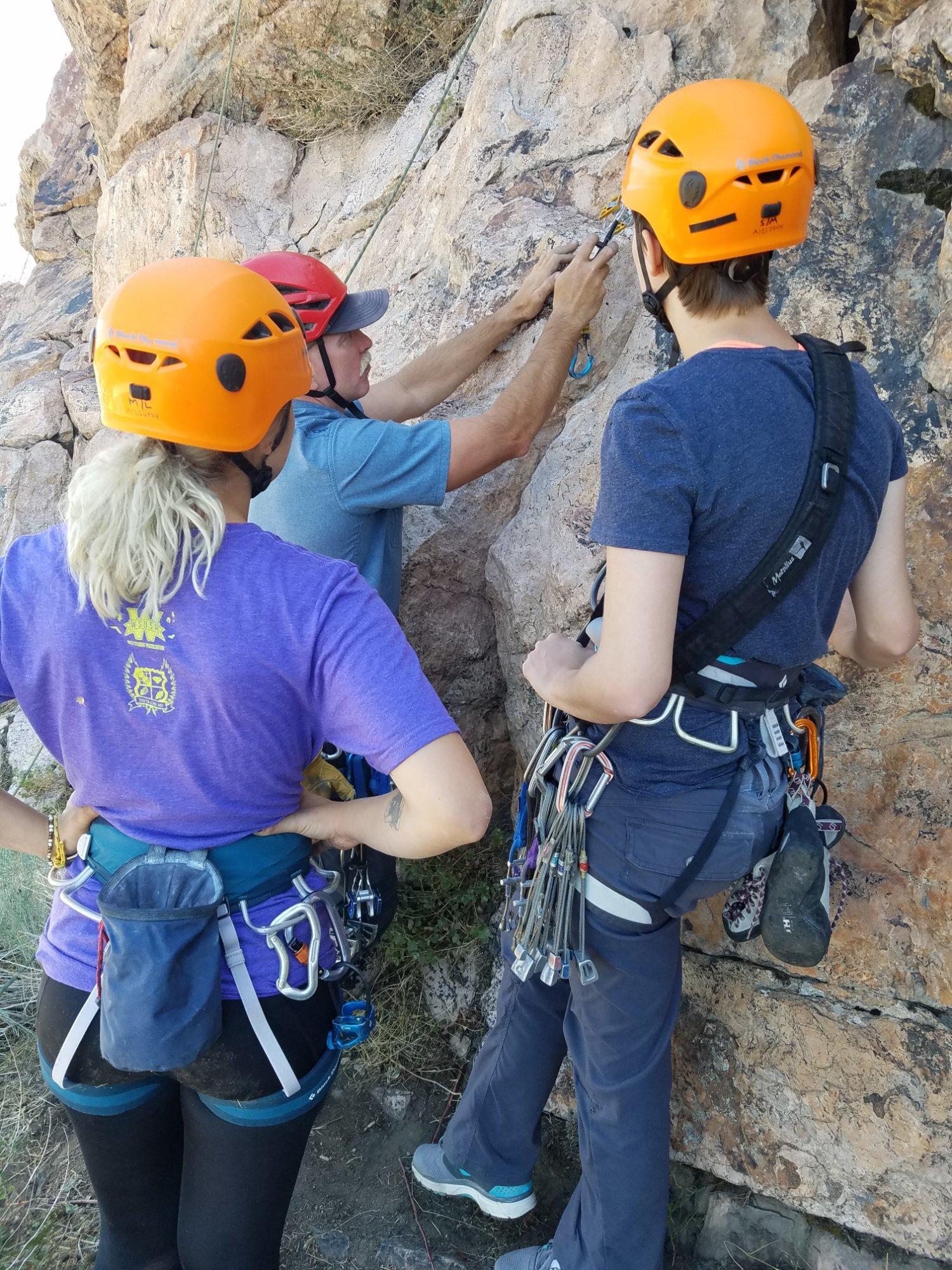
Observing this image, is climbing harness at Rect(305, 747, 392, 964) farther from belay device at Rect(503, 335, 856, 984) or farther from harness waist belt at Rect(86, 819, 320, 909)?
belay device at Rect(503, 335, 856, 984)

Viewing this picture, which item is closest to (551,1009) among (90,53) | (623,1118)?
(623,1118)

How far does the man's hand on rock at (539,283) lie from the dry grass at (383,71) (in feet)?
7.95

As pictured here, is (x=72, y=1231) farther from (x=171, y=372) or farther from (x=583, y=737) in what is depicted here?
(x=171, y=372)

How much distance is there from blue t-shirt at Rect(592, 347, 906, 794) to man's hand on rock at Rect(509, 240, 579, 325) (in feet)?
4.97

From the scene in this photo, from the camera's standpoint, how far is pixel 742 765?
76.4 inches

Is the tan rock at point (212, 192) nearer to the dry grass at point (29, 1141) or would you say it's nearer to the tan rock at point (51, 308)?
the tan rock at point (51, 308)

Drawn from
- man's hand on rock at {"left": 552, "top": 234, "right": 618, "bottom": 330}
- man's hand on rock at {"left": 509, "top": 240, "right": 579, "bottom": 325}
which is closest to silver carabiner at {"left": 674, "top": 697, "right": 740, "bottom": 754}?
man's hand on rock at {"left": 552, "top": 234, "right": 618, "bottom": 330}

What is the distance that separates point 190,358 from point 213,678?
59 centimetres

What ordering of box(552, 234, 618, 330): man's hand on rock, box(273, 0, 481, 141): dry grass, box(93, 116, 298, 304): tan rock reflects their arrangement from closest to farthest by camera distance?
1. box(552, 234, 618, 330): man's hand on rock
2. box(273, 0, 481, 141): dry grass
3. box(93, 116, 298, 304): tan rock

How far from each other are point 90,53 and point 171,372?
22.0 feet

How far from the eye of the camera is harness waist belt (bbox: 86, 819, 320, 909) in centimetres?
176

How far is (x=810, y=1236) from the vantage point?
2.72 meters

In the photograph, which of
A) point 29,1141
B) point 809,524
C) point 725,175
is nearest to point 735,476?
point 809,524

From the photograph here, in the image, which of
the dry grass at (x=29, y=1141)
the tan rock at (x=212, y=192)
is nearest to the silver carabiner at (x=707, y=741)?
the dry grass at (x=29, y=1141)
